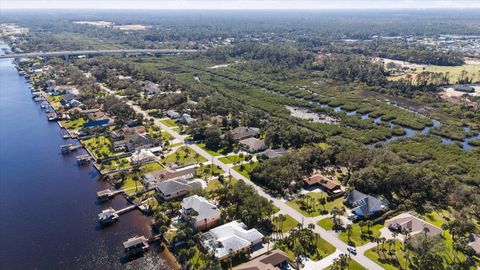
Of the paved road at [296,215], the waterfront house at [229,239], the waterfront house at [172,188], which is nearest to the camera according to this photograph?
the paved road at [296,215]

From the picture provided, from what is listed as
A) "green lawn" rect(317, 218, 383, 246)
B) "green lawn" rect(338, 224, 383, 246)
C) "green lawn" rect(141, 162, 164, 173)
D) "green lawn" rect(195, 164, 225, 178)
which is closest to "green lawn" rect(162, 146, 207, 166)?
"green lawn" rect(141, 162, 164, 173)

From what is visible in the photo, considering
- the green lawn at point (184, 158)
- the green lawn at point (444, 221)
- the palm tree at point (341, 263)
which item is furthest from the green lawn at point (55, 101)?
the green lawn at point (444, 221)

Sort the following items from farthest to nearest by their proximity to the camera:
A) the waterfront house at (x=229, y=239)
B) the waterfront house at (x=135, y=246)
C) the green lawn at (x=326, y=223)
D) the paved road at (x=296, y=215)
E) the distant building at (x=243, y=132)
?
the distant building at (x=243, y=132)
the green lawn at (x=326, y=223)
the waterfront house at (x=135, y=246)
the waterfront house at (x=229, y=239)
the paved road at (x=296, y=215)

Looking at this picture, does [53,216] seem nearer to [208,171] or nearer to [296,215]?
[208,171]

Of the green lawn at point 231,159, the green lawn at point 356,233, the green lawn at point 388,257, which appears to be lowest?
the green lawn at point 388,257

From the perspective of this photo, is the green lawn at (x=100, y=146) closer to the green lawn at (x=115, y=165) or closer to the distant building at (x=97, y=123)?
the green lawn at (x=115, y=165)

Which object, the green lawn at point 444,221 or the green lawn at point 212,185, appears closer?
the green lawn at point 444,221

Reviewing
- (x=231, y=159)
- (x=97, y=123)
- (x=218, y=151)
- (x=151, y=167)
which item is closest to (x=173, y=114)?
(x=97, y=123)
